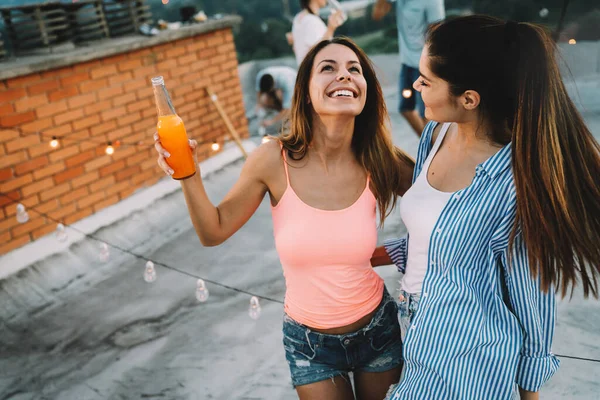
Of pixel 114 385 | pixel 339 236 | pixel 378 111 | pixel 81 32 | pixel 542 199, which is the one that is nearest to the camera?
pixel 542 199

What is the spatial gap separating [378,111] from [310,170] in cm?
29

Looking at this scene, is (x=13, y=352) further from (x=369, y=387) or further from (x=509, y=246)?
(x=509, y=246)

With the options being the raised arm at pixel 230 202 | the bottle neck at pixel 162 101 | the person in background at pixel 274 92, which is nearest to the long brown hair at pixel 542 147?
the raised arm at pixel 230 202

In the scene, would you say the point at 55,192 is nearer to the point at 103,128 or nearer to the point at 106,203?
the point at 106,203

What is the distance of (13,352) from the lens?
105 inches

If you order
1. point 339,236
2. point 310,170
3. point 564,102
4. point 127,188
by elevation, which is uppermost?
point 564,102

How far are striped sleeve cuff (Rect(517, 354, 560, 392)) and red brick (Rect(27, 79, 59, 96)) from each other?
3.11 m

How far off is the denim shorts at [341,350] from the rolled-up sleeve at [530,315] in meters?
0.36

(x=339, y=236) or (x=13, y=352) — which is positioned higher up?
(x=339, y=236)

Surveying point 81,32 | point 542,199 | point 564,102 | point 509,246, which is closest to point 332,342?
point 509,246

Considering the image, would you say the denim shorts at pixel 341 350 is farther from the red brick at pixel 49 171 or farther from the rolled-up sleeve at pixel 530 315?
the red brick at pixel 49 171

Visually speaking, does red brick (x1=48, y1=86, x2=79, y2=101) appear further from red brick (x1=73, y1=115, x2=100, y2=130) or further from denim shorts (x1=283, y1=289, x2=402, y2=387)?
denim shorts (x1=283, y1=289, x2=402, y2=387)

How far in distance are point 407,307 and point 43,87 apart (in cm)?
285

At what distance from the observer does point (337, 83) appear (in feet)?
4.71
